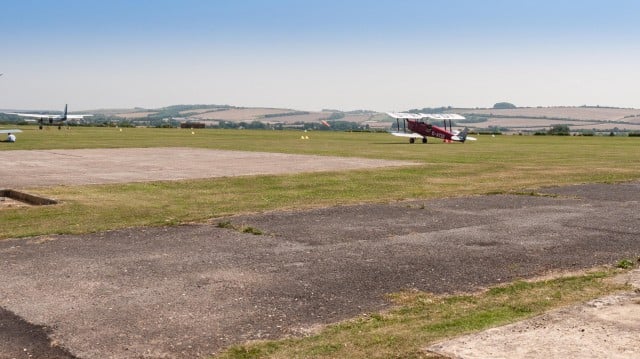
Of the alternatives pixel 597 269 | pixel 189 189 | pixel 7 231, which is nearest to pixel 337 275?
pixel 597 269

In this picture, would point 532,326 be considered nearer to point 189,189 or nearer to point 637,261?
point 637,261

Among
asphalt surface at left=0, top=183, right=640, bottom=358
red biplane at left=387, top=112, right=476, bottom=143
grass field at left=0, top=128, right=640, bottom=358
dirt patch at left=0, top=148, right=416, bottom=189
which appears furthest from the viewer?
red biplane at left=387, top=112, right=476, bottom=143

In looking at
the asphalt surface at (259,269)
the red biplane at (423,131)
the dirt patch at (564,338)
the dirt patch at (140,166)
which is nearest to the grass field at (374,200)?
the dirt patch at (564,338)

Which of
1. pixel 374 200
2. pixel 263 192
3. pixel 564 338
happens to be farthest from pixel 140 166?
pixel 564 338

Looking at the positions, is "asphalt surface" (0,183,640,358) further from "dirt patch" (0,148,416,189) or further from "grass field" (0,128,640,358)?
"dirt patch" (0,148,416,189)

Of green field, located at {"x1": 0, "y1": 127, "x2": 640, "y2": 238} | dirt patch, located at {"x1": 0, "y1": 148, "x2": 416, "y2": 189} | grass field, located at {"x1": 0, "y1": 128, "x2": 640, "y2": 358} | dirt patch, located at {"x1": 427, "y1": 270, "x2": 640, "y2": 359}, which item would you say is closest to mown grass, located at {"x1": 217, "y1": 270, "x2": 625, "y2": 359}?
grass field, located at {"x1": 0, "y1": 128, "x2": 640, "y2": 358}

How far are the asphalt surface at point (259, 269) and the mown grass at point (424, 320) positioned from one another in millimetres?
321

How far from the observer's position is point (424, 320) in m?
7.57

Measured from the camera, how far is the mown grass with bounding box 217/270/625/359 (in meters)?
6.56

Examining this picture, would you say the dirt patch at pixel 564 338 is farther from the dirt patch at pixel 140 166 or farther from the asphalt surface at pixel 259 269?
the dirt patch at pixel 140 166

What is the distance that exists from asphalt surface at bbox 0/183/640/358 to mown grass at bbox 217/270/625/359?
1.05ft

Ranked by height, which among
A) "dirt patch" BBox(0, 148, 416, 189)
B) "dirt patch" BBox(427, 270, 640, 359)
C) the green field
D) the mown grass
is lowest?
the mown grass

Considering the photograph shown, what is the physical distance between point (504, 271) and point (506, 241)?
246 cm

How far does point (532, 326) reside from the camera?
711cm
